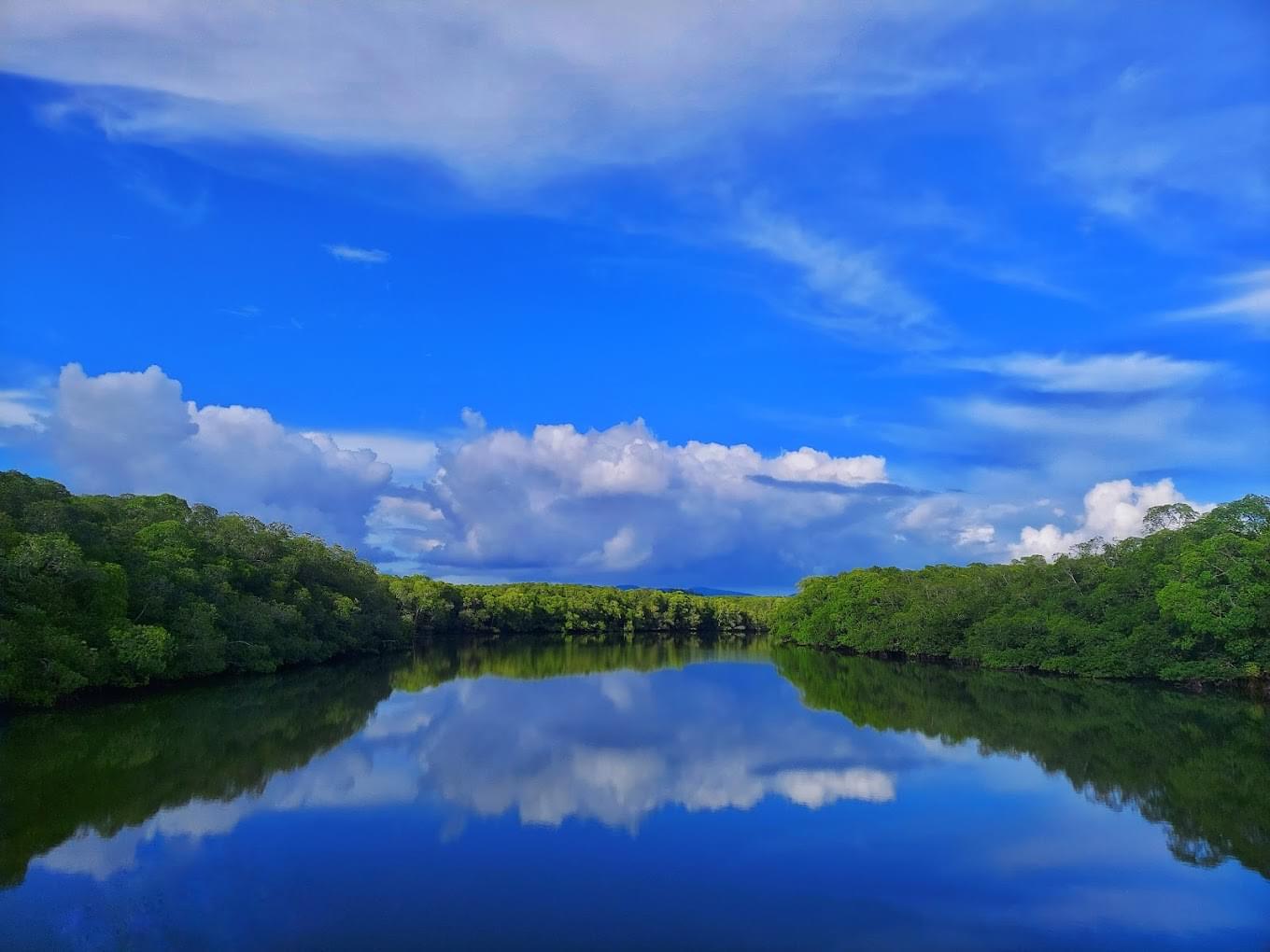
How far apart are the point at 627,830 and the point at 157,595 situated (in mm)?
25420

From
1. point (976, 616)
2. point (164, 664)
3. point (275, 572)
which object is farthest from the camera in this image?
point (976, 616)

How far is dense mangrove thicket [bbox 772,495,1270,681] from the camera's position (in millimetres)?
36281

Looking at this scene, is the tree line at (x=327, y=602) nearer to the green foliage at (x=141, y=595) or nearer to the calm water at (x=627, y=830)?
the green foliage at (x=141, y=595)

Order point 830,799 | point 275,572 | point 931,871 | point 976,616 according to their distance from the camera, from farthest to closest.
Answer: point 976,616 < point 275,572 < point 830,799 < point 931,871

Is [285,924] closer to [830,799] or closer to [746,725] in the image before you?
[830,799]

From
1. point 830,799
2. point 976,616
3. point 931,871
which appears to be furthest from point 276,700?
point 976,616

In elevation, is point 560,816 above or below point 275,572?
below

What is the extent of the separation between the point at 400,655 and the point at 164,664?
3638 cm

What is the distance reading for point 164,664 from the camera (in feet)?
101

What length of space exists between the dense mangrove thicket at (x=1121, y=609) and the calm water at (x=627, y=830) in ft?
29.0

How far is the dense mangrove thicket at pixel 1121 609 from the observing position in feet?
119

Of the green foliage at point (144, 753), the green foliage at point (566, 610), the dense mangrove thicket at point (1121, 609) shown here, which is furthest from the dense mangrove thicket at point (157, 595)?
the dense mangrove thicket at point (1121, 609)

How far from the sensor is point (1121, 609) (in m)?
44.2

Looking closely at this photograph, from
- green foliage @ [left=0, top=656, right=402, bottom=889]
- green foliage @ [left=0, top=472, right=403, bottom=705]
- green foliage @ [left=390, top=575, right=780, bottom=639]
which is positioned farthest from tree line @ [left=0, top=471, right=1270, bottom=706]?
green foliage @ [left=390, top=575, right=780, bottom=639]
